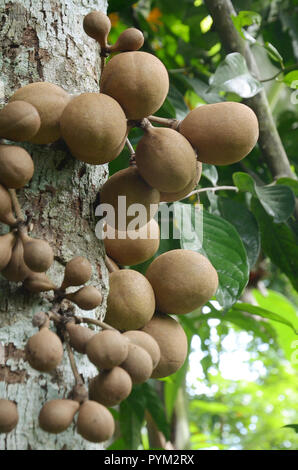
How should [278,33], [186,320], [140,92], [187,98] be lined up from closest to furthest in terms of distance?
1. [140,92]
2. [186,320]
3. [278,33]
4. [187,98]

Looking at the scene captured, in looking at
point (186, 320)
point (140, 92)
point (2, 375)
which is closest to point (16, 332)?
point (2, 375)

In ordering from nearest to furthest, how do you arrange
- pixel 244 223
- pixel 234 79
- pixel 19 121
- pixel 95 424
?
pixel 95 424
pixel 19 121
pixel 234 79
pixel 244 223

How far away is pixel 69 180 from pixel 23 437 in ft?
1.01

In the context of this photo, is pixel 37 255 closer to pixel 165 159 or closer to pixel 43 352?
pixel 43 352

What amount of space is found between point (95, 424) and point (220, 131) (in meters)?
0.39

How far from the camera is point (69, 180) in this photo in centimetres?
71

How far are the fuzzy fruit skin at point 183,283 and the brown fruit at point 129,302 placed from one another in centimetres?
2

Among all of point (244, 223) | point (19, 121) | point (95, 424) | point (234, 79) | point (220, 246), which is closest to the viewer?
point (95, 424)

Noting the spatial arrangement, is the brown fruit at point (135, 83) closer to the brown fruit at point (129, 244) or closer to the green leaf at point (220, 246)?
the brown fruit at point (129, 244)

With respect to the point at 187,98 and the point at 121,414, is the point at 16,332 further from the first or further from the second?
the point at 187,98

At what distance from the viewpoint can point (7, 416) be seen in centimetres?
52

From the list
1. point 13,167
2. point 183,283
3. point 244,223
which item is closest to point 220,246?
point 244,223

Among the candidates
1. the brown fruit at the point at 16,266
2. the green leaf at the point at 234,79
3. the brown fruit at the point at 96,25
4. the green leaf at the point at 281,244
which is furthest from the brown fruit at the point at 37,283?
the green leaf at the point at 281,244
